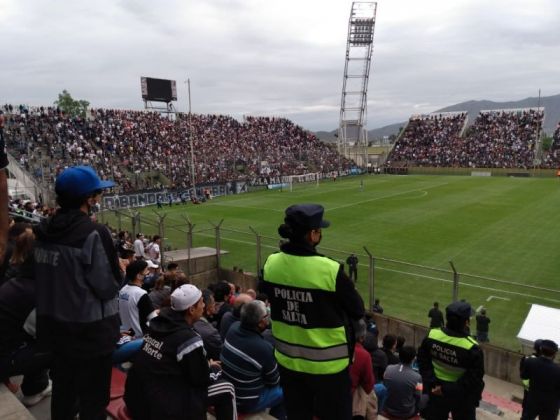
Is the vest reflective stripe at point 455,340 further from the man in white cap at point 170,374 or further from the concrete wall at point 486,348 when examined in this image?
the concrete wall at point 486,348

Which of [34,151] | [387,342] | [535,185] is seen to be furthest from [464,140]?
[387,342]

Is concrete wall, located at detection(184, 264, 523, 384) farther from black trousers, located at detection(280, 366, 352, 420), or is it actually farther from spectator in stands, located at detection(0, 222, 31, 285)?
spectator in stands, located at detection(0, 222, 31, 285)

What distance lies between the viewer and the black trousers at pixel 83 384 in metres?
3.31


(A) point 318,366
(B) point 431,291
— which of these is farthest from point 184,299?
(B) point 431,291

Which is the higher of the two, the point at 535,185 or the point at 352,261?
the point at 352,261

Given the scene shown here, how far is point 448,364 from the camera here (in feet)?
15.8

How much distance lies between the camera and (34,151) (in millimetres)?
35688

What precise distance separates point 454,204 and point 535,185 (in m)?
17.2

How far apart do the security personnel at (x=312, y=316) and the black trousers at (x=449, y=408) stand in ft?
7.32

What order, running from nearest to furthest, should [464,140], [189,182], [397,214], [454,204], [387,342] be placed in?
[387,342] < [397,214] < [454,204] < [189,182] < [464,140]

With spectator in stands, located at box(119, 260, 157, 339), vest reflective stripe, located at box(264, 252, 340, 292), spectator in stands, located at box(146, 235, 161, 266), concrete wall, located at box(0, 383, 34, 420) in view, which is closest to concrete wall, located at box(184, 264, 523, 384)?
spectator in stands, located at box(146, 235, 161, 266)

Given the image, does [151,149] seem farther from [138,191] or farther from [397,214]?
[397,214]

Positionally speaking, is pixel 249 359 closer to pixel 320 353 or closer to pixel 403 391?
pixel 320 353

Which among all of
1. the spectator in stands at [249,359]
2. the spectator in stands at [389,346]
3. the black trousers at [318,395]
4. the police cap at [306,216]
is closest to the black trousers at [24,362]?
the spectator in stands at [249,359]
